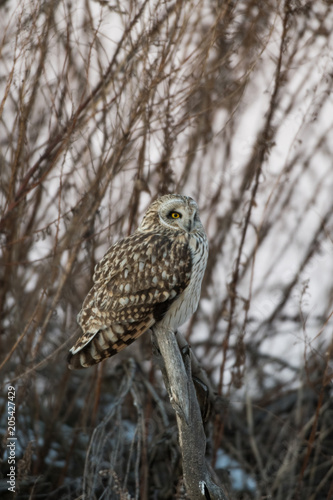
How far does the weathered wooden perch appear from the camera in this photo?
220cm

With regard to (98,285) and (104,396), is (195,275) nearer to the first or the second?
(98,285)

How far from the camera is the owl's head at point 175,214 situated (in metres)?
2.51

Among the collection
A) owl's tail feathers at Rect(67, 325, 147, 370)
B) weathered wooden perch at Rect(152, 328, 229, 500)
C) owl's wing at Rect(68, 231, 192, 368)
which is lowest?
weathered wooden perch at Rect(152, 328, 229, 500)

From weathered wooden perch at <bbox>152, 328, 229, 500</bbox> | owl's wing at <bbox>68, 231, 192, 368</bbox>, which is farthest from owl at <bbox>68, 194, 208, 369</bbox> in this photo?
weathered wooden perch at <bbox>152, 328, 229, 500</bbox>

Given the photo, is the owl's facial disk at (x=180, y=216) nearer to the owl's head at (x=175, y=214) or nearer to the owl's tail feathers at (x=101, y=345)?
the owl's head at (x=175, y=214)

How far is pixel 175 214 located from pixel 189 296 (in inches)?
15.0

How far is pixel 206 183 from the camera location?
4.19m

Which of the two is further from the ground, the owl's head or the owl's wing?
the owl's head

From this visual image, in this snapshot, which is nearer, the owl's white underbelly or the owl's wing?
the owl's wing

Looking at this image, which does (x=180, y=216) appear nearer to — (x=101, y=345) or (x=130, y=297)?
(x=130, y=297)

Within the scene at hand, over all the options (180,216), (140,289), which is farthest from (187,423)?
(180,216)

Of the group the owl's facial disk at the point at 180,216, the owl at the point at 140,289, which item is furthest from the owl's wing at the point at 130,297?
the owl's facial disk at the point at 180,216

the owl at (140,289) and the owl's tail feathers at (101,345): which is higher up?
the owl at (140,289)

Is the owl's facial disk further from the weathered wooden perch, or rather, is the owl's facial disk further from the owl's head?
the weathered wooden perch
